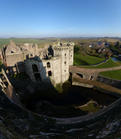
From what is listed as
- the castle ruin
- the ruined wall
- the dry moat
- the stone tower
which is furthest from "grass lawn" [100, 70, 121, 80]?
the ruined wall

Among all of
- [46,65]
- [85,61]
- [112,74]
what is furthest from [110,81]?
[46,65]

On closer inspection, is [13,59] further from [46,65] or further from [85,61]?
[85,61]

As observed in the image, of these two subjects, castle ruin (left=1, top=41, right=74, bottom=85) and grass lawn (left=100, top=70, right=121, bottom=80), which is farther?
grass lawn (left=100, top=70, right=121, bottom=80)

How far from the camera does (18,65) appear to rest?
2039 centimetres

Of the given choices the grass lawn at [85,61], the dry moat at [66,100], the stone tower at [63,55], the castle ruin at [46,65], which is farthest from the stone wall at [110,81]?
the grass lawn at [85,61]

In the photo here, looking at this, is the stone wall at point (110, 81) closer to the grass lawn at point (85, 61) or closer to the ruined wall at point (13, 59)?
the grass lawn at point (85, 61)

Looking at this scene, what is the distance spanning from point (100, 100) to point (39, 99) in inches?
525

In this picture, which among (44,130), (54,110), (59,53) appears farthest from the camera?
(59,53)

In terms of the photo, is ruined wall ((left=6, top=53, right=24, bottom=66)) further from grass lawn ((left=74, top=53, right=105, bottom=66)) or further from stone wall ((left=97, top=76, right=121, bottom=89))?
stone wall ((left=97, top=76, right=121, bottom=89))

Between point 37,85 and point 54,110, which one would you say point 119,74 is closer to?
point 54,110

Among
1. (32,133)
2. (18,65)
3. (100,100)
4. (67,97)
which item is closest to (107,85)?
(100,100)

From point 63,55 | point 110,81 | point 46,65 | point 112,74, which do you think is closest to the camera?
point 46,65

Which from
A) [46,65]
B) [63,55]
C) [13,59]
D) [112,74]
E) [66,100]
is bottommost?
[66,100]

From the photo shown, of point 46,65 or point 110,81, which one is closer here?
point 46,65
